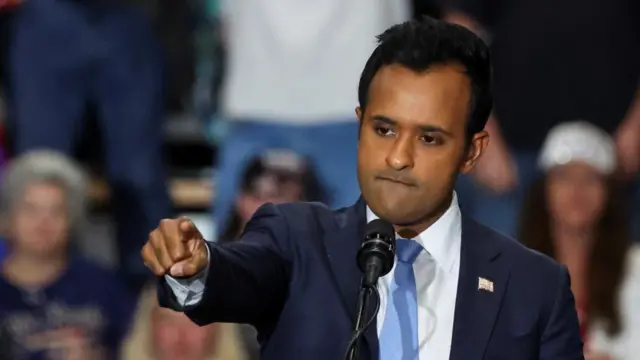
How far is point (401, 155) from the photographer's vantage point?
2184mm

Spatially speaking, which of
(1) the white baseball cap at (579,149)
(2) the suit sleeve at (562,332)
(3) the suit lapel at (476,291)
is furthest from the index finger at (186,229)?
(1) the white baseball cap at (579,149)

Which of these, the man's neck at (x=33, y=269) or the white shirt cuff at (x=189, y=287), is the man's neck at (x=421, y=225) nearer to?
the white shirt cuff at (x=189, y=287)

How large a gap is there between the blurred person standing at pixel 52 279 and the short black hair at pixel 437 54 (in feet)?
7.60

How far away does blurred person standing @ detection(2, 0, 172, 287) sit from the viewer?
189 inches

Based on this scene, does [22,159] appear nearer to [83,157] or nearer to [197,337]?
[83,157]

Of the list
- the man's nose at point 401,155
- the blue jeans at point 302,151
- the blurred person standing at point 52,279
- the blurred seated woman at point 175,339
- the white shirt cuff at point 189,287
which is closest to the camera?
the white shirt cuff at point 189,287

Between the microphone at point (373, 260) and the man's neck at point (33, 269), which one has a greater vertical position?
the microphone at point (373, 260)

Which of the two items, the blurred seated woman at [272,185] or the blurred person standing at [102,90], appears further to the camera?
the blurred person standing at [102,90]

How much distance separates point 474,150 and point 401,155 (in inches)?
7.8

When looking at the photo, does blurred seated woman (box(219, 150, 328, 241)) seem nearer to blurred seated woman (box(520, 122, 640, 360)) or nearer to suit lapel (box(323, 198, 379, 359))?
blurred seated woman (box(520, 122, 640, 360))

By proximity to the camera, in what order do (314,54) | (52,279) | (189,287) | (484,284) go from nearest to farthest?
(189,287), (484,284), (52,279), (314,54)

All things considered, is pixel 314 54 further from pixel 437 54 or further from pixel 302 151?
pixel 437 54

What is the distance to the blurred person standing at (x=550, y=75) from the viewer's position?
4773mm

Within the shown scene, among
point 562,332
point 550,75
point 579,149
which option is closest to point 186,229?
point 562,332
